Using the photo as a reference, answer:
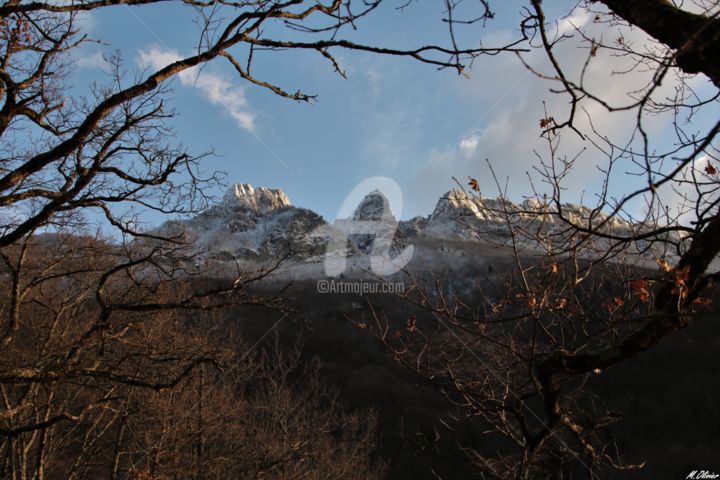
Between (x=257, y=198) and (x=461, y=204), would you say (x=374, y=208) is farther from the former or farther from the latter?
(x=461, y=204)

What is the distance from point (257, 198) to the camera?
117 meters

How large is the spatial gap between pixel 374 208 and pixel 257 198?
29432 mm

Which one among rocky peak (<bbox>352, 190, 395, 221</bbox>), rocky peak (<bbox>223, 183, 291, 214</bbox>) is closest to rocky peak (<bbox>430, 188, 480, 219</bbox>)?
A: rocky peak (<bbox>223, 183, 291, 214</bbox>)

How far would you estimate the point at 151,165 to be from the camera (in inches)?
138

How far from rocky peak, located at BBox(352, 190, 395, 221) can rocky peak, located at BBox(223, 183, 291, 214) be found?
60.5ft

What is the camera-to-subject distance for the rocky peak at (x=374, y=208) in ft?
382

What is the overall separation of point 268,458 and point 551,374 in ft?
31.3

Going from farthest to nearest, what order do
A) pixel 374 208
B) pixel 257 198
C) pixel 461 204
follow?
pixel 374 208 → pixel 257 198 → pixel 461 204

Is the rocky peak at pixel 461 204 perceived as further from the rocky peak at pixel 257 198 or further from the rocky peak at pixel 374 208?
the rocky peak at pixel 374 208

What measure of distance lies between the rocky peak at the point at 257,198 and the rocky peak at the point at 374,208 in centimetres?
1845

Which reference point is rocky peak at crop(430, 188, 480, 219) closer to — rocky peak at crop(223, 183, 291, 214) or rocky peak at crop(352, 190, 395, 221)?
rocky peak at crop(223, 183, 291, 214)

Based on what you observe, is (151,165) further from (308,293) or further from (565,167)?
(308,293)

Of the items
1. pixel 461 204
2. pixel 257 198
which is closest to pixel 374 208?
pixel 257 198

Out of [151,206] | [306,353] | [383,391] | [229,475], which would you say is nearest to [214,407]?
[229,475]
